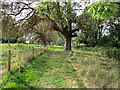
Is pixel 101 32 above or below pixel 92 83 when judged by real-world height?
above

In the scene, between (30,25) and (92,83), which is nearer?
(92,83)

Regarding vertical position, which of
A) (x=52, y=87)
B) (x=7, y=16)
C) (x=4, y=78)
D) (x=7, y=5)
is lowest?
(x=52, y=87)

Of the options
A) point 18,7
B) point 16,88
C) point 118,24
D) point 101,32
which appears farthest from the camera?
point 101,32

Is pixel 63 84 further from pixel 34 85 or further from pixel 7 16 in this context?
pixel 7 16

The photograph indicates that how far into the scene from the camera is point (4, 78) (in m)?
4.79

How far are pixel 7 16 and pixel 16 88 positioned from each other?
11.1 meters

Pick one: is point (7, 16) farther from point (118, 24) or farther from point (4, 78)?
point (118, 24)

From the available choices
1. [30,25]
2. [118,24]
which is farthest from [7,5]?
[118,24]

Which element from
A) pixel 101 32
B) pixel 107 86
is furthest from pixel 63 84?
pixel 101 32

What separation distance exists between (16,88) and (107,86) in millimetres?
3220

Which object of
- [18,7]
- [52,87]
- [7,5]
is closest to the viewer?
[52,87]

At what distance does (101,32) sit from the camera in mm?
24562

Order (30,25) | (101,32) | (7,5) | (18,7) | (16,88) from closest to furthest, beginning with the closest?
(16,88) → (7,5) → (18,7) → (30,25) → (101,32)

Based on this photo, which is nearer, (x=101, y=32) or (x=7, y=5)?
(x=7, y=5)
